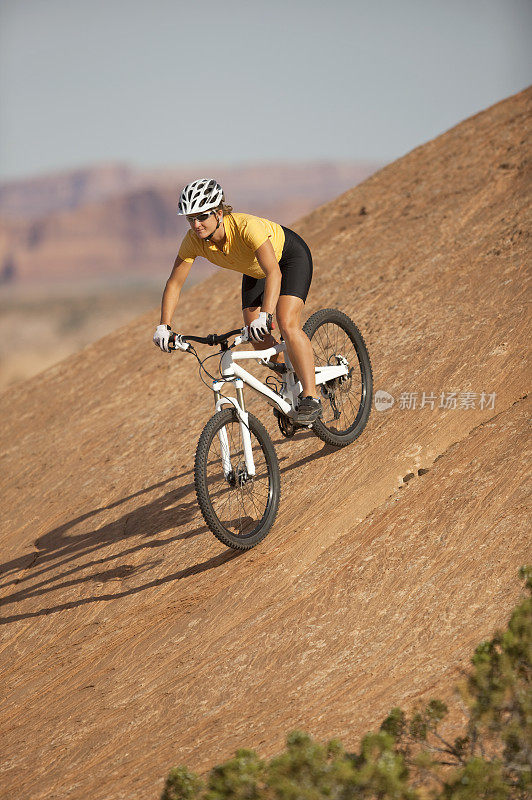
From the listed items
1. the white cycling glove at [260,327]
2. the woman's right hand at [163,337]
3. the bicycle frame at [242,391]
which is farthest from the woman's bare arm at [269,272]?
the woman's right hand at [163,337]

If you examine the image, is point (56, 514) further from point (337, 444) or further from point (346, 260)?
point (346, 260)

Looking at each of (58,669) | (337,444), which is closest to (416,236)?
(337,444)

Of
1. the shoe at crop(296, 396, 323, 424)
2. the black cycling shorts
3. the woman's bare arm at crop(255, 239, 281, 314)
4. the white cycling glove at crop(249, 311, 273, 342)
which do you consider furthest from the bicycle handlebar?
the shoe at crop(296, 396, 323, 424)

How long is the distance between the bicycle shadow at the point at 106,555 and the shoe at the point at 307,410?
1.26 metres

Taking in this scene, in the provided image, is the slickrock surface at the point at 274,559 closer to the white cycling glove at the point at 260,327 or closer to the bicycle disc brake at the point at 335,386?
the bicycle disc brake at the point at 335,386

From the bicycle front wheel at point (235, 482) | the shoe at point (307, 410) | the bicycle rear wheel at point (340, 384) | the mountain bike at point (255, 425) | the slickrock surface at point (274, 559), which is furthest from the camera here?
the bicycle rear wheel at point (340, 384)

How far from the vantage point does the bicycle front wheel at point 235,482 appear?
5375mm

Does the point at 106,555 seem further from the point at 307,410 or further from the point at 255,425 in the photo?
the point at 307,410

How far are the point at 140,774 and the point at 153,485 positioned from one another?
12.7ft

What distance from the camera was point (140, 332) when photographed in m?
13.3

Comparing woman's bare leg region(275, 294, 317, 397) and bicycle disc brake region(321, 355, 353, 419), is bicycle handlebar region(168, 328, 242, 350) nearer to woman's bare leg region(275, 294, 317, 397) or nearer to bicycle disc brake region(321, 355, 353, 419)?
woman's bare leg region(275, 294, 317, 397)

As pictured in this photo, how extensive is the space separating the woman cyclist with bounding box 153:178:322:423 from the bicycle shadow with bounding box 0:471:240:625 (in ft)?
5.54

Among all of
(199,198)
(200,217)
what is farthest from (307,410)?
(199,198)

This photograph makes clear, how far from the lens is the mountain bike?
5.50m
